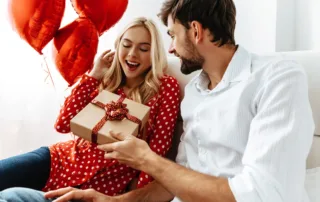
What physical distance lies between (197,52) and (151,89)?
0.34 m

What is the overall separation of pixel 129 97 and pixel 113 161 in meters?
0.26

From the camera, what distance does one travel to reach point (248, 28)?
182 centimetres

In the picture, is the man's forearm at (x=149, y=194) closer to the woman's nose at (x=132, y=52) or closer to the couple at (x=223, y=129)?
the couple at (x=223, y=129)

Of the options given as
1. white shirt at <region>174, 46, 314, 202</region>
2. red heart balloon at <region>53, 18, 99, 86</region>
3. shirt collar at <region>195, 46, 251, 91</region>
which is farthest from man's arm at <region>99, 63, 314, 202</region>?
red heart balloon at <region>53, 18, 99, 86</region>

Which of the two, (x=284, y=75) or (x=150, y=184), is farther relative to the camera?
(x=150, y=184)

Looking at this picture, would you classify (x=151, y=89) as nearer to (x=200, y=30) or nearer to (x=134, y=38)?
(x=134, y=38)

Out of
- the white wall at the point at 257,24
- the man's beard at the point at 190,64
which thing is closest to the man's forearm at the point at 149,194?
the man's beard at the point at 190,64

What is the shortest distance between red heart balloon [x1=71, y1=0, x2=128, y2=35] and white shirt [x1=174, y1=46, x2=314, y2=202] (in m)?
0.52

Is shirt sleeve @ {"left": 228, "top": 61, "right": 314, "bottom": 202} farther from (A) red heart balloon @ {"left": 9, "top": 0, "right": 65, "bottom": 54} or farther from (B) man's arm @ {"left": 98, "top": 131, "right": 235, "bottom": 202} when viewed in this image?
(A) red heart balloon @ {"left": 9, "top": 0, "right": 65, "bottom": 54}

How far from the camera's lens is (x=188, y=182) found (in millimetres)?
894

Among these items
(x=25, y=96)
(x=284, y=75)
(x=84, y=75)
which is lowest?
(x=25, y=96)

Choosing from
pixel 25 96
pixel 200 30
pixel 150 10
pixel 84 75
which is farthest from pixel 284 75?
pixel 25 96

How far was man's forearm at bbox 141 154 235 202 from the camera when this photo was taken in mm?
835

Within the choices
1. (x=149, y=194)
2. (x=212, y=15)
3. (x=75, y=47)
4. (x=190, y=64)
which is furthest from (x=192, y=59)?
(x=75, y=47)
